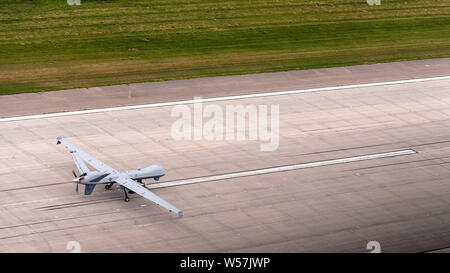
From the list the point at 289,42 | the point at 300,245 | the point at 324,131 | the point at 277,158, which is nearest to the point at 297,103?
the point at 324,131

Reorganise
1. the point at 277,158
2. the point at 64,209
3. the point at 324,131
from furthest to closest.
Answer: the point at 324,131, the point at 277,158, the point at 64,209

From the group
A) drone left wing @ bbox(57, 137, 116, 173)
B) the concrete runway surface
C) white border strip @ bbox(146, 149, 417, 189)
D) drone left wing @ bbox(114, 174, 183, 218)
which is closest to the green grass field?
the concrete runway surface

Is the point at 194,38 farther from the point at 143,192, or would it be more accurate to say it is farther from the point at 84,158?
the point at 143,192

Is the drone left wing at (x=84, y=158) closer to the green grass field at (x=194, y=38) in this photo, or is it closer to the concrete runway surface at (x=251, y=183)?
the concrete runway surface at (x=251, y=183)

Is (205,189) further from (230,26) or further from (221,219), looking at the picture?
(230,26)

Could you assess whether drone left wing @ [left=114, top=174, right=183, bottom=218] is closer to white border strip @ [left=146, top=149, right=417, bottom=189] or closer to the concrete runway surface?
the concrete runway surface

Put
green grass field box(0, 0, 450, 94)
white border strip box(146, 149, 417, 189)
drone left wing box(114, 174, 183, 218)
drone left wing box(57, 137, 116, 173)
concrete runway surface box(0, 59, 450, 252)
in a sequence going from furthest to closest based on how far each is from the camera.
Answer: green grass field box(0, 0, 450, 94), white border strip box(146, 149, 417, 189), drone left wing box(57, 137, 116, 173), concrete runway surface box(0, 59, 450, 252), drone left wing box(114, 174, 183, 218)
